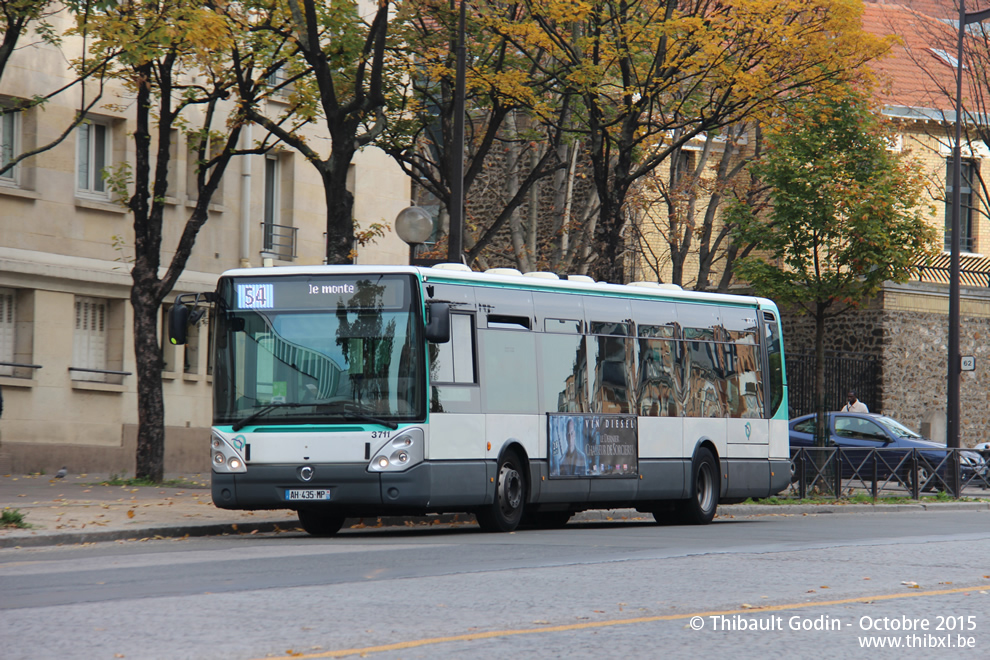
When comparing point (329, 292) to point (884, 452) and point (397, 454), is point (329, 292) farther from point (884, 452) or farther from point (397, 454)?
point (884, 452)

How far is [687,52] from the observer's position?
22.3 meters

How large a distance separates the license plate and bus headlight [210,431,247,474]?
57 cm

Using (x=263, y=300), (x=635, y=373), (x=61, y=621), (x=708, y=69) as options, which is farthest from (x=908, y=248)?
(x=61, y=621)

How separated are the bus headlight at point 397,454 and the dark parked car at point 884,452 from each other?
36.0ft

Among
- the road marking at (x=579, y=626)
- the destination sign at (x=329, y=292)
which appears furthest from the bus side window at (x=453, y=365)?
the road marking at (x=579, y=626)

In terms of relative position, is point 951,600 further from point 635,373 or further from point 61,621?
point 635,373

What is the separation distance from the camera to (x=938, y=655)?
7.49m

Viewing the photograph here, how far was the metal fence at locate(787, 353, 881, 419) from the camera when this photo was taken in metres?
37.9

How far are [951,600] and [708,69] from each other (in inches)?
530

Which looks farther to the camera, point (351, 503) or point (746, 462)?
point (746, 462)

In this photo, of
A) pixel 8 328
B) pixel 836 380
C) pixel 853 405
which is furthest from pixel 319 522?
pixel 836 380

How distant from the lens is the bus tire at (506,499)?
53.2 feet

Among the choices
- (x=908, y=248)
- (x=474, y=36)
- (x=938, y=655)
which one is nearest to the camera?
(x=938, y=655)

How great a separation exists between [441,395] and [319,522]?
2.23m
